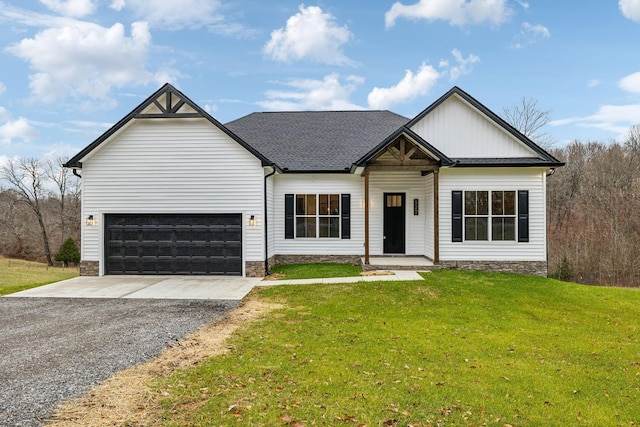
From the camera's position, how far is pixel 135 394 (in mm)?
3963

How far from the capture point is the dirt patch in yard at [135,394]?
135 inches

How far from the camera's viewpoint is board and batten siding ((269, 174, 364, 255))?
1367cm

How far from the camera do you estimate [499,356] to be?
520 centimetres

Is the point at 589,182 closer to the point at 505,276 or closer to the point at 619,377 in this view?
the point at 505,276

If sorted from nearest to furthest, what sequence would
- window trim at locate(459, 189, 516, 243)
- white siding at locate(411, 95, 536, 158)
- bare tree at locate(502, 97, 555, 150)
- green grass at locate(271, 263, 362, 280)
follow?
green grass at locate(271, 263, 362, 280) → window trim at locate(459, 189, 516, 243) → white siding at locate(411, 95, 536, 158) → bare tree at locate(502, 97, 555, 150)

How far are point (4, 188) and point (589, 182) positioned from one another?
47.4 m

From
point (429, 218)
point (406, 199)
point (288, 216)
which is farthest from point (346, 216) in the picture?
point (429, 218)

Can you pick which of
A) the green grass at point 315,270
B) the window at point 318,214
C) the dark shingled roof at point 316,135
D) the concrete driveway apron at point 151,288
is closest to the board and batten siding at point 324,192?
the window at point 318,214

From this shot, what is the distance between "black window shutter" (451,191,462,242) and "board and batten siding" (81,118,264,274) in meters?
6.34

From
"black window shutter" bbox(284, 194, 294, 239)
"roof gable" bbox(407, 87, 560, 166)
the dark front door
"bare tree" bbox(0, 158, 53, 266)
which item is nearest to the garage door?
"black window shutter" bbox(284, 194, 294, 239)

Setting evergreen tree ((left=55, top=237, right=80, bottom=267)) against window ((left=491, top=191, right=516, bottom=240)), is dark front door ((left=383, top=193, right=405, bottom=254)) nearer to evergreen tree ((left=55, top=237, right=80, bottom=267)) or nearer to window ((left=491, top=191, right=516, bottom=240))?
window ((left=491, top=191, right=516, bottom=240))

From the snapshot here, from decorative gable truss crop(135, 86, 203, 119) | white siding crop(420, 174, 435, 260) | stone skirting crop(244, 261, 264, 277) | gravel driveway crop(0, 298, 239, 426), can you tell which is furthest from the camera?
white siding crop(420, 174, 435, 260)

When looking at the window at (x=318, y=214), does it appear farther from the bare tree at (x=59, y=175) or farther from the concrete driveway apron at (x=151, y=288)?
the bare tree at (x=59, y=175)

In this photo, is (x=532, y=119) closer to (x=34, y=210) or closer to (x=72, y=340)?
(x=72, y=340)
